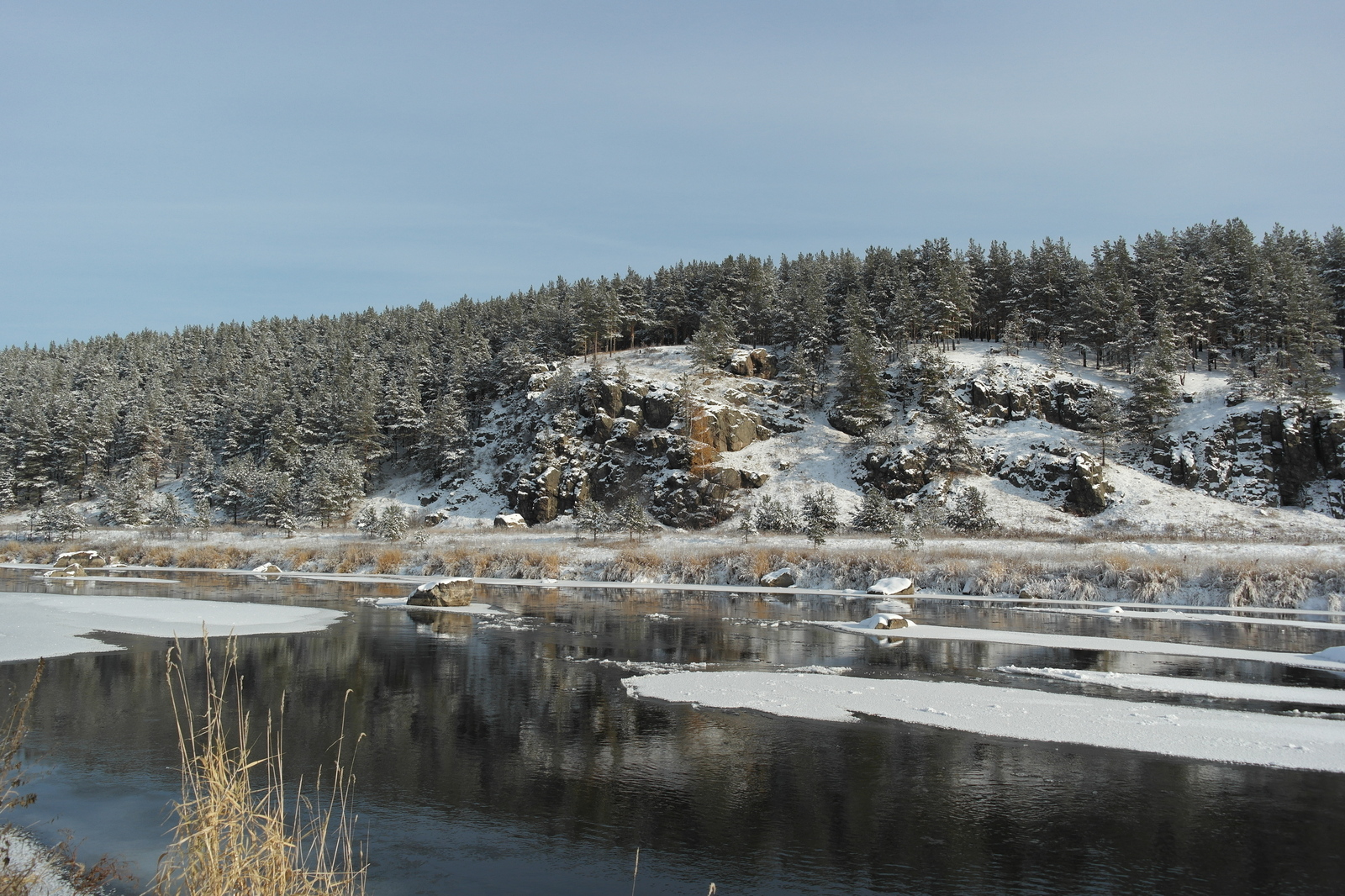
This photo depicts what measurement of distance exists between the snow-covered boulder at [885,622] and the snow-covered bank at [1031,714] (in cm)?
885

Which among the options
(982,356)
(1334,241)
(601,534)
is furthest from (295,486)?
(1334,241)

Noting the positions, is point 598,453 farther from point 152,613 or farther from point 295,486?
point 152,613

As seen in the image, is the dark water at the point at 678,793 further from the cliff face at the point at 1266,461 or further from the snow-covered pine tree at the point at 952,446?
the cliff face at the point at 1266,461

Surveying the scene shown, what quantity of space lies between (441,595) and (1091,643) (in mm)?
25016

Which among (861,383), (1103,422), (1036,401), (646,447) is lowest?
(646,447)

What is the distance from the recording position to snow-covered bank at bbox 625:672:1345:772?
12938mm

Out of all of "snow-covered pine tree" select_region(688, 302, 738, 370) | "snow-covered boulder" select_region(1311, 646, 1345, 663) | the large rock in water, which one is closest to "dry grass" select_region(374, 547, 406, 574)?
the large rock in water

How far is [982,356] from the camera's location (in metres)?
86.8

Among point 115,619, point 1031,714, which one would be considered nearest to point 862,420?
point 1031,714

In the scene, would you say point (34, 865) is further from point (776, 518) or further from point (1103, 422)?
point (1103, 422)

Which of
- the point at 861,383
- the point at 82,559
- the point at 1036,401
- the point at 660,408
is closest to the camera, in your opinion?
the point at 82,559

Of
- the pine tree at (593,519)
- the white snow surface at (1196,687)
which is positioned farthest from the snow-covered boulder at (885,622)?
the pine tree at (593,519)

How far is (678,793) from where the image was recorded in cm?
1067

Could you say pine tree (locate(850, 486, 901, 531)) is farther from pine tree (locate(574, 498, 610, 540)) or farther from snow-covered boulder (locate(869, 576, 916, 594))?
pine tree (locate(574, 498, 610, 540))
